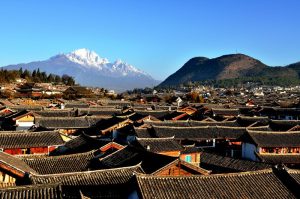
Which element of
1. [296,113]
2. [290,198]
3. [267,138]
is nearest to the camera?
[290,198]

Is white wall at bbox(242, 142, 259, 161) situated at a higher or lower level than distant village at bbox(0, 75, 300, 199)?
lower

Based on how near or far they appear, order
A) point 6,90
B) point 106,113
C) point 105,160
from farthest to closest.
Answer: point 6,90, point 106,113, point 105,160

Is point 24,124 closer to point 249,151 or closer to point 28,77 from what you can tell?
point 249,151

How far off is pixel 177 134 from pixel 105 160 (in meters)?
16.1

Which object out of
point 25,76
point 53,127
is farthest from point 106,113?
point 25,76

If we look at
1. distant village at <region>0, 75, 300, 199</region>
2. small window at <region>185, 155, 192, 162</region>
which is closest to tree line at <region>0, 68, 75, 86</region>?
distant village at <region>0, 75, 300, 199</region>

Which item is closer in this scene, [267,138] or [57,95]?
[267,138]

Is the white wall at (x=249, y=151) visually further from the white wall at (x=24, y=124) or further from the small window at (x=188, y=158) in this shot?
the white wall at (x=24, y=124)

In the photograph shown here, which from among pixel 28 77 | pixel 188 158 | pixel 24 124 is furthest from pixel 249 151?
pixel 28 77

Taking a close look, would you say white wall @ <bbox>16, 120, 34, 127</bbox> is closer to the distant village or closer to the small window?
the distant village

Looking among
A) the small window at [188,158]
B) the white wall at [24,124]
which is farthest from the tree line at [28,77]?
the small window at [188,158]

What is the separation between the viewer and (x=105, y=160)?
2730cm

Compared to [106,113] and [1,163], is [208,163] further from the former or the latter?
[106,113]

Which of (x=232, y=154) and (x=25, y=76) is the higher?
(x=25, y=76)
